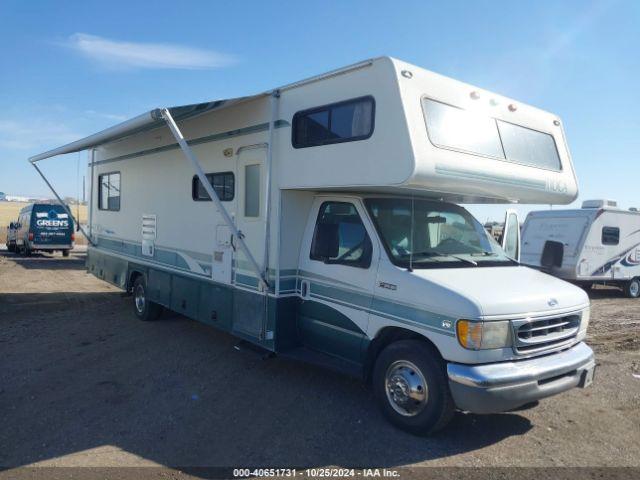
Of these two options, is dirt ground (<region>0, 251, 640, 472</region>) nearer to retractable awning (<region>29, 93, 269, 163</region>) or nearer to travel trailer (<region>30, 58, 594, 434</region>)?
travel trailer (<region>30, 58, 594, 434</region>)

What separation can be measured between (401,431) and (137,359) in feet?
12.2

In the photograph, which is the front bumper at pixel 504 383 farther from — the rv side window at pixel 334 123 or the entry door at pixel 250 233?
the entry door at pixel 250 233

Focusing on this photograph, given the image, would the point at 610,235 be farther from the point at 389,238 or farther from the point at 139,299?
the point at 139,299

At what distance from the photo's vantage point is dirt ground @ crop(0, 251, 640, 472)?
13.8 feet

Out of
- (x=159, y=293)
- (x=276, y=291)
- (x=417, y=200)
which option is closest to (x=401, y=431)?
(x=276, y=291)

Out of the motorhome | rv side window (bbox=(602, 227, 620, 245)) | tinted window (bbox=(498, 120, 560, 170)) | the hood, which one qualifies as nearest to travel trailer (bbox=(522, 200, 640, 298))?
rv side window (bbox=(602, 227, 620, 245))

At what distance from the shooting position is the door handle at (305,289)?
564 centimetres

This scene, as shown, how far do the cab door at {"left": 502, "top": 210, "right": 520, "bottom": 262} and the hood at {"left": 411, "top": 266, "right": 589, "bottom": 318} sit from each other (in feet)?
4.66

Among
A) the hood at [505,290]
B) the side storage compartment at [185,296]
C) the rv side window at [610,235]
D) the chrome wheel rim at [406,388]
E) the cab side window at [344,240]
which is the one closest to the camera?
the hood at [505,290]

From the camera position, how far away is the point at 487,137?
204 inches

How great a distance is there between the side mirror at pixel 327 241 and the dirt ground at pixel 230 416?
1540 mm

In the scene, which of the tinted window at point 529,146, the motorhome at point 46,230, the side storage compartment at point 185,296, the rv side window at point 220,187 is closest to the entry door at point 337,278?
the rv side window at point 220,187

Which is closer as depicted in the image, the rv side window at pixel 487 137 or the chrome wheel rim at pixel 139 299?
the rv side window at pixel 487 137

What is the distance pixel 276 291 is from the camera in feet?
18.5
